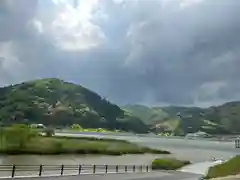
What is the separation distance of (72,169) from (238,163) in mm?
30530

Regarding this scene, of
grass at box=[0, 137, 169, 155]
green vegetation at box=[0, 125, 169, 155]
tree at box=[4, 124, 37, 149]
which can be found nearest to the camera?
grass at box=[0, 137, 169, 155]

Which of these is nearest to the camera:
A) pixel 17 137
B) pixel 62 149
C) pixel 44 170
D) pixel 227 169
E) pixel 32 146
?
pixel 44 170

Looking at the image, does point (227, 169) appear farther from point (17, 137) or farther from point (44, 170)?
point (17, 137)

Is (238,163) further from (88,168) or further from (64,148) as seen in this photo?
(64,148)

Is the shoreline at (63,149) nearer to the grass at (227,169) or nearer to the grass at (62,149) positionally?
the grass at (62,149)

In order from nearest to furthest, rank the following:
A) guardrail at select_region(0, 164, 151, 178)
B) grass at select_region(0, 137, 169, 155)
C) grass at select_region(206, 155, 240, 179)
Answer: guardrail at select_region(0, 164, 151, 178) → grass at select_region(206, 155, 240, 179) → grass at select_region(0, 137, 169, 155)

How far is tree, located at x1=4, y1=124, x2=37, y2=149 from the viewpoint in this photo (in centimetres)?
10237

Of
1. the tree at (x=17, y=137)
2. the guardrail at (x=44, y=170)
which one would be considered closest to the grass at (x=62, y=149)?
the tree at (x=17, y=137)

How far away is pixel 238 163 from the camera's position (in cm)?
6488

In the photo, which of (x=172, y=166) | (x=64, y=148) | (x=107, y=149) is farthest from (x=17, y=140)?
(x=172, y=166)

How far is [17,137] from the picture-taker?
104 metres

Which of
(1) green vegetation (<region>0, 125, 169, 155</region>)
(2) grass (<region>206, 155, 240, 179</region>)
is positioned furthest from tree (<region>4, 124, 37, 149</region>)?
(2) grass (<region>206, 155, 240, 179</region>)

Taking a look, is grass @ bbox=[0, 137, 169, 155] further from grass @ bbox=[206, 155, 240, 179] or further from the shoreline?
grass @ bbox=[206, 155, 240, 179]

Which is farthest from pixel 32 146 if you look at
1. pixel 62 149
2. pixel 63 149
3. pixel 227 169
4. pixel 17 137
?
pixel 227 169
